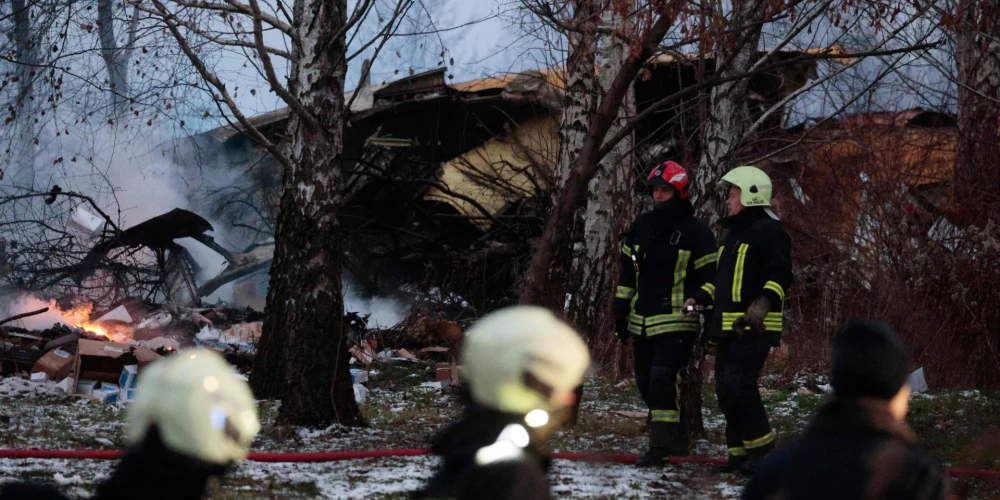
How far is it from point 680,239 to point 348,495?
2.50 meters

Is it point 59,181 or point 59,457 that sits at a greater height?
point 59,181

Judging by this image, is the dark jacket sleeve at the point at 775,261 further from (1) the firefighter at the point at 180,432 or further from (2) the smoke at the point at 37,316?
(2) the smoke at the point at 37,316

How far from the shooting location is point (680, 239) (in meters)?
5.97

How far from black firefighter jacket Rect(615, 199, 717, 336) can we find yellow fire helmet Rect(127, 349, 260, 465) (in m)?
3.85

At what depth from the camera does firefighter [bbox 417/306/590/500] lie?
252 cm

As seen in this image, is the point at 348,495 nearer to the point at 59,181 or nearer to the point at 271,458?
the point at 271,458

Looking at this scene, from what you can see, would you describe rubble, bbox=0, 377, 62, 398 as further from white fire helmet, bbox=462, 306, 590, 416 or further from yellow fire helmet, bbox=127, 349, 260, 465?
white fire helmet, bbox=462, 306, 590, 416

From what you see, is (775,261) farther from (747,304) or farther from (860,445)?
(860,445)

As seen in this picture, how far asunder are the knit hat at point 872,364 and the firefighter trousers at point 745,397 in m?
3.15

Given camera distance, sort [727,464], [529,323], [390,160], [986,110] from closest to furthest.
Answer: [529,323] → [727,464] → [986,110] → [390,160]

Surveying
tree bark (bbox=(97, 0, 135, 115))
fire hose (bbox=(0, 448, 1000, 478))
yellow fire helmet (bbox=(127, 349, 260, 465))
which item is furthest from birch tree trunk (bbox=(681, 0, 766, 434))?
yellow fire helmet (bbox=(127, 349, 260, 465))

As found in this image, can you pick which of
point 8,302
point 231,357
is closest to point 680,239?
point 231,357

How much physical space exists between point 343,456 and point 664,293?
2.13m

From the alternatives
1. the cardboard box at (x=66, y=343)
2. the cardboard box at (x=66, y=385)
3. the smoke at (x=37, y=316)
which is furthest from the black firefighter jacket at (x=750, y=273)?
the smoke at (x=37, y=316)
